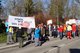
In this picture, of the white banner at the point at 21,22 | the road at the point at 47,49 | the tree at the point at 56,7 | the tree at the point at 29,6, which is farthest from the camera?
the tree at the point at 56,7

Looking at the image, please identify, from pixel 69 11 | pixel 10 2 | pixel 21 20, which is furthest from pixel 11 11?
pixel 21 20

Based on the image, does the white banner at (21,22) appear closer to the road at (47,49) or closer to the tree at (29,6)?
the road at (47,49)

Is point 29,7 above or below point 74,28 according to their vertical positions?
above

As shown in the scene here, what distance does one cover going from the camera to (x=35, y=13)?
7544 cm

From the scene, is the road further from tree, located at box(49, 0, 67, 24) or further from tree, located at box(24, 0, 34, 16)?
tree, located at box(49, 0, 67, 24)

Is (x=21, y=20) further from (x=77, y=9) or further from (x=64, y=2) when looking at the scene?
(x=77, y=9)

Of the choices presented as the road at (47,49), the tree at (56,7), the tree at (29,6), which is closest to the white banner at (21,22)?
the road at (47,49)

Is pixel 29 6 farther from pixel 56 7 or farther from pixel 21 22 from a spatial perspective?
pixel 21 22

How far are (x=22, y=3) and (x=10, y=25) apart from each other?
141 ft

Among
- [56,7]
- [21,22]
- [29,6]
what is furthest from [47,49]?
[56,7]

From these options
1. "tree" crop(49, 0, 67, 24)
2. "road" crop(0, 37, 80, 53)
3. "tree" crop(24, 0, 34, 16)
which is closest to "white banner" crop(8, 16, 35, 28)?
"road" crop(0, 37, 80, 53)

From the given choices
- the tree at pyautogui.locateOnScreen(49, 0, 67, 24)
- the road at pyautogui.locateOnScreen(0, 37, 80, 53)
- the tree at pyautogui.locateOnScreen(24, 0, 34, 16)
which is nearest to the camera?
the road at pyautogui.locateOnScreen(0, 37, 80, 53)

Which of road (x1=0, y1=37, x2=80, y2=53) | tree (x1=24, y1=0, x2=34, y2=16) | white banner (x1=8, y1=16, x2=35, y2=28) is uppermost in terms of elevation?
tree (x1=24, y1=0, x2=34, y2=16)

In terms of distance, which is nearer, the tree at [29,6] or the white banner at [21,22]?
the white banner at [21,22]
